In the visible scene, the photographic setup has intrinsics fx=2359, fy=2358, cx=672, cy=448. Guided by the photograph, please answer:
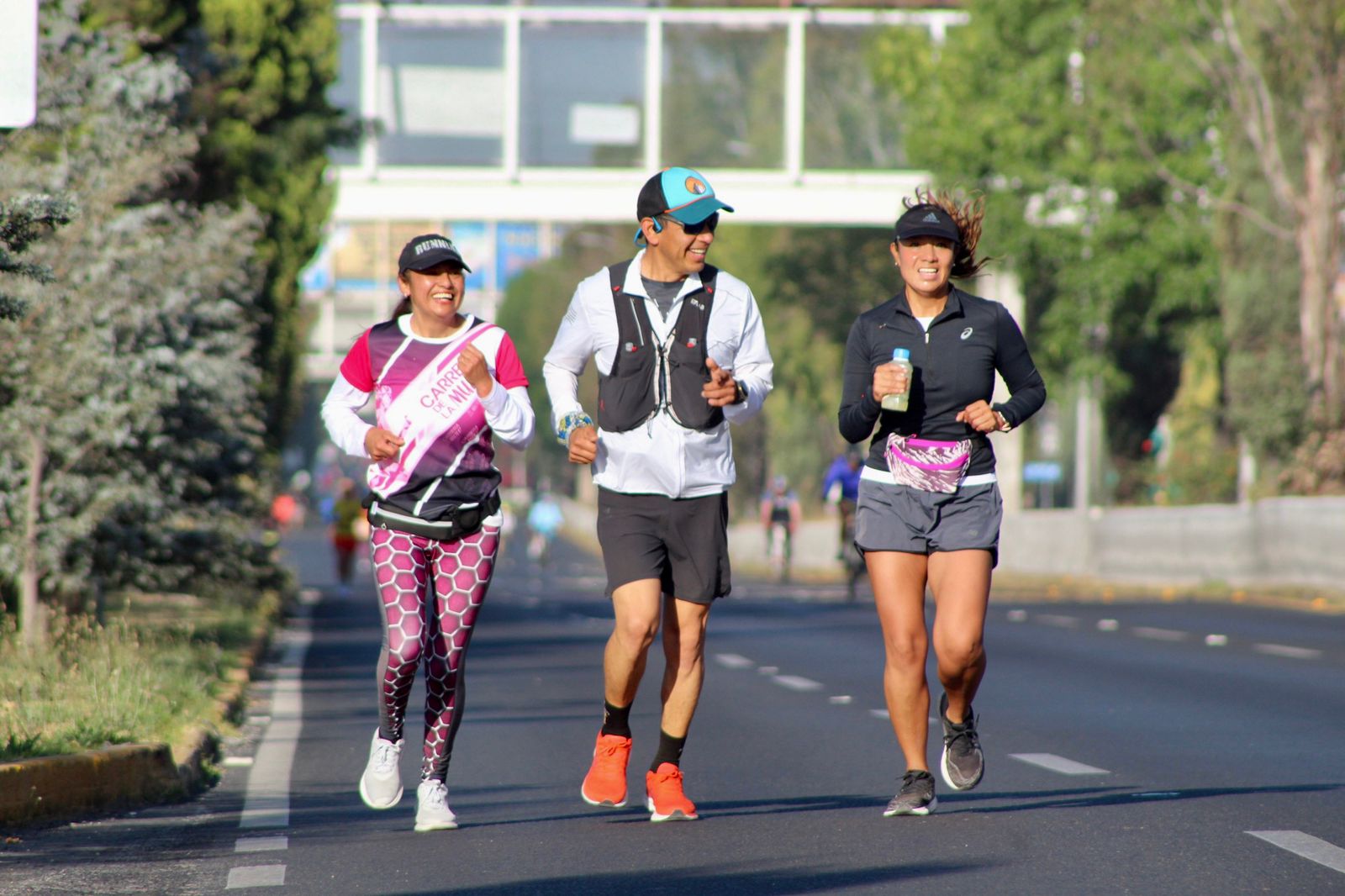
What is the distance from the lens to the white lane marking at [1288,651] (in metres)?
16.4

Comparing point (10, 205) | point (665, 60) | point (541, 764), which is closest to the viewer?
point (10, 205)

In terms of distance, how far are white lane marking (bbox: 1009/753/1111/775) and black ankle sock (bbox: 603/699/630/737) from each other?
2.38 meters

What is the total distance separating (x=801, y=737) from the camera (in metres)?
11.2

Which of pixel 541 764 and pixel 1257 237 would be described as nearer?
pixel 541 764

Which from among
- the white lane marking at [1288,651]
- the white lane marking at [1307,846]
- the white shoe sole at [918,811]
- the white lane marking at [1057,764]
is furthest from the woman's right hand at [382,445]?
the white lane marking at [1288,651]

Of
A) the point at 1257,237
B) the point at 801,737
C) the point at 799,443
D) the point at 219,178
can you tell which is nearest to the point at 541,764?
the point at 801,737

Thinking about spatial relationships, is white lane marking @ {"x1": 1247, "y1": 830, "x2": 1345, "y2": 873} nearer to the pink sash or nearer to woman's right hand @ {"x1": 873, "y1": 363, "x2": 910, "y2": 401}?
woman's right hand @ {"x1": 873, "y1": 363, "x2": 910, "y2": 401}

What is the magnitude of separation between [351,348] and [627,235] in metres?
68.2

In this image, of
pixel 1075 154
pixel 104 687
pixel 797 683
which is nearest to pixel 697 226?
pixel 104 687

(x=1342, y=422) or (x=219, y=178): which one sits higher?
(x=219, y=178)

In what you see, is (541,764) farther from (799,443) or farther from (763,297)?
(799,443)

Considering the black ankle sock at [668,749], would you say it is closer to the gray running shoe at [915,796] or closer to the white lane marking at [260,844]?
the gray running shoe at [915,796]

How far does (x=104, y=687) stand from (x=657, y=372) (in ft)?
13.9

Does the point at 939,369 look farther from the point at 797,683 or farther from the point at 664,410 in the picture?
the point at 797,683
